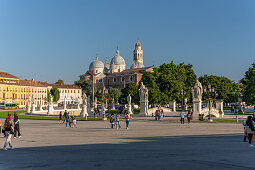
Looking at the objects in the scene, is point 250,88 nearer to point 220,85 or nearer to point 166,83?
point 166,83

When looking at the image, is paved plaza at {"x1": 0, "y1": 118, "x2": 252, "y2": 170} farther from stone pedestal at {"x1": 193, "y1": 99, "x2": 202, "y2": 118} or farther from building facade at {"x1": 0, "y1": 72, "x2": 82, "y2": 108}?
building facade at {"x1": 0, "y1": 72, "x2": 82, "y2": 108}

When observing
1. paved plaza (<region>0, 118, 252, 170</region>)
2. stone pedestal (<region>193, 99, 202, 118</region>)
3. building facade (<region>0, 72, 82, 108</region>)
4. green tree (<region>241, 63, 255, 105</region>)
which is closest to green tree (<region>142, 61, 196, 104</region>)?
green tree (<region>241, 63, 255, 105</region>)

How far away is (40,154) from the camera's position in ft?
46.8

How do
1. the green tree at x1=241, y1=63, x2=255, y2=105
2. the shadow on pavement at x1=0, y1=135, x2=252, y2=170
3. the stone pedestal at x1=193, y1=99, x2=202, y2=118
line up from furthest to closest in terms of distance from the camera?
the green tree at x1=241, y1=63, x2=255, y2=105, the stone pedestal at x1=193, y1=99, x2=202, y2=118, the shadow on pavement at x1=0, y1=135, x2=252, y2=170

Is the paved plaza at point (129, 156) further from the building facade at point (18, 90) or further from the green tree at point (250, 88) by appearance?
the building facade at point (18, 90)

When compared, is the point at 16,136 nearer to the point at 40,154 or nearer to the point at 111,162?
the point at 40,154

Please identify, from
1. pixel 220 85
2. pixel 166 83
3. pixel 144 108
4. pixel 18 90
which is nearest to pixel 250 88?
pixel 144 108

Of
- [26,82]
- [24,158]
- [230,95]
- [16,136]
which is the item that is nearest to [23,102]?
[26,82]

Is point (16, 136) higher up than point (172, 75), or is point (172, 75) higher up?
point (172, 75)

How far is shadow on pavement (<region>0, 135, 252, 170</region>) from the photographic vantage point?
11585 mm

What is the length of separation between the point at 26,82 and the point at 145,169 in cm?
13832

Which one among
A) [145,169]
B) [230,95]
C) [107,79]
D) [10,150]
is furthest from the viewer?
[107,79]

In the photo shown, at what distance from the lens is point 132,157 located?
13305mm

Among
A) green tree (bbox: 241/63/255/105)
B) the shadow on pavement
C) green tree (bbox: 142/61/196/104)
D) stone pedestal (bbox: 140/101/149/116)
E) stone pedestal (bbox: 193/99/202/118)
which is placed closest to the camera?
the shadow on pavement
